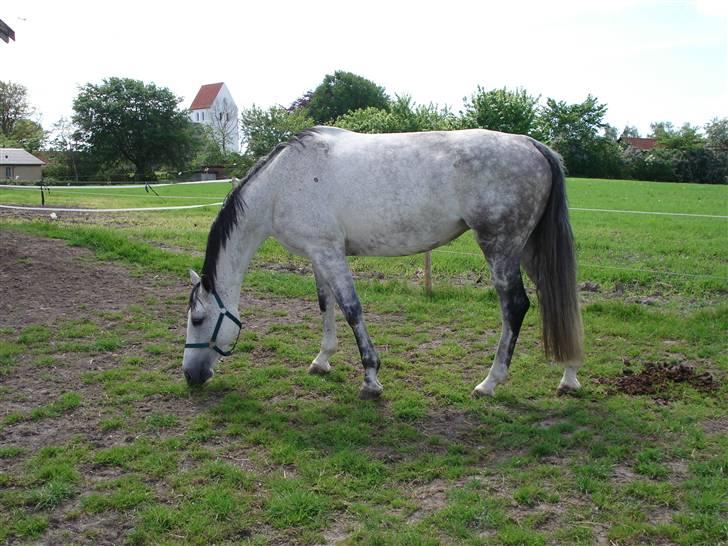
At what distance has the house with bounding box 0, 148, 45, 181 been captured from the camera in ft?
178

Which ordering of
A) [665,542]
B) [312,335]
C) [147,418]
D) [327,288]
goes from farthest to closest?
[312,335] → [327,288] → [147,418] → [665,542]

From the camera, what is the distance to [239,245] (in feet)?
16.4

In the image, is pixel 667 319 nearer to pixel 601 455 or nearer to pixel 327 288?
pixel 601 455

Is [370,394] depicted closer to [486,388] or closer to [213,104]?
[486,388]

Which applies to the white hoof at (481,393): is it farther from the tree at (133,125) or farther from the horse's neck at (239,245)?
the tree at (133,125)

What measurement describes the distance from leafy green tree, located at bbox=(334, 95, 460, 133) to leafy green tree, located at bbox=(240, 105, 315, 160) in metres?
11.5

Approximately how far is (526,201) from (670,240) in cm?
879

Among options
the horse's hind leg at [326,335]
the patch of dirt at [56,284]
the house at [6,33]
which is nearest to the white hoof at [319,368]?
the horse's hind leg at [326,335]

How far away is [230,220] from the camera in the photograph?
194 inches

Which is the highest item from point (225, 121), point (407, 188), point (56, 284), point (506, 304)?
point (225, 121)

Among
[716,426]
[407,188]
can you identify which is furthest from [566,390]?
[407,188]

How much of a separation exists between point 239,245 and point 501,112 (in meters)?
39.5

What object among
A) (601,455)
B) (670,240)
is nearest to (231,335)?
(601,455)

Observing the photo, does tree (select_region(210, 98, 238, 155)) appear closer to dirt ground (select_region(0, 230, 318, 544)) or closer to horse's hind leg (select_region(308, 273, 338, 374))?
dirt ground (select_region(0, 230, 318, 544))
